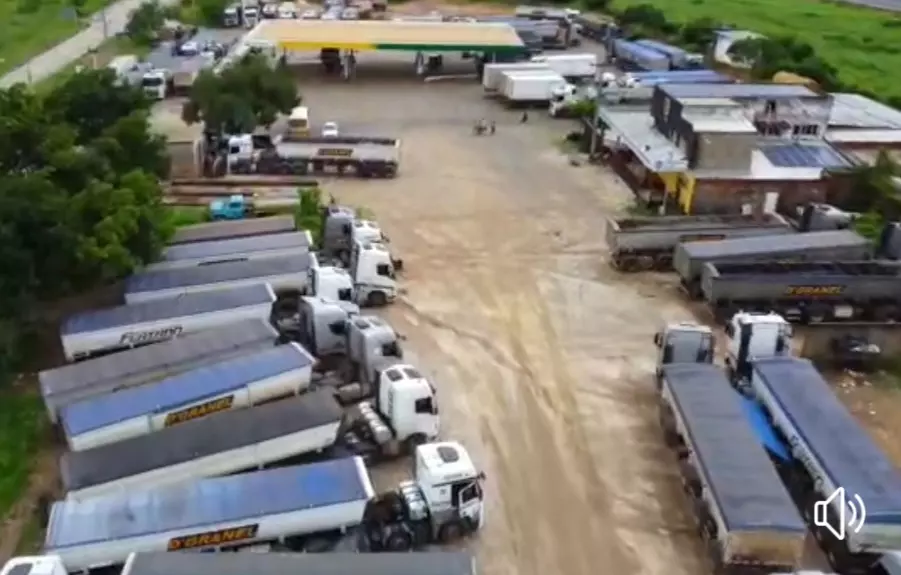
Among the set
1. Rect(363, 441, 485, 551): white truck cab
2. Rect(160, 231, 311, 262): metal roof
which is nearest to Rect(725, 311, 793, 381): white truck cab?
Rect(363, 441, 485, 551): white truck cab

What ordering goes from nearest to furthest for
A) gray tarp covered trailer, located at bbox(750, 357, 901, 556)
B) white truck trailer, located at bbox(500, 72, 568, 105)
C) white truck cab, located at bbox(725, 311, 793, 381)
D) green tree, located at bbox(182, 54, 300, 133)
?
gray tarp covered trailer, located at bbox(750, 357, 901, 556) < white truck cab, located at bbox(725, 311, 793, 381) < green tree, located at bbox(182, 54, 300, 133) < white truck trailer, located at bbox(500, 72, 568, 105)

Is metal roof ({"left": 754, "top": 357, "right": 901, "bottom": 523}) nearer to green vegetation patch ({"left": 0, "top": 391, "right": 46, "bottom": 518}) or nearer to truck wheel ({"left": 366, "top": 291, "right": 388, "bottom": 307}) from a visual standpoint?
truck wheel ({"left": 366, "top": 291, "right": 388, "bottom": 307})

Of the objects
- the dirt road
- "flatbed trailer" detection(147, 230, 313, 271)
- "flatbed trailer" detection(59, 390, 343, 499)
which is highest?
"flatbed trailer" detection(147, 230, 313, 271)

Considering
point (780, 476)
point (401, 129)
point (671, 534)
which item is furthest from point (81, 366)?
point (401, 129)

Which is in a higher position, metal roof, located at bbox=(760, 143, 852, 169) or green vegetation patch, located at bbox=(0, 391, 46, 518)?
metal roof, located at bbox=(760, 143, 852, 169)

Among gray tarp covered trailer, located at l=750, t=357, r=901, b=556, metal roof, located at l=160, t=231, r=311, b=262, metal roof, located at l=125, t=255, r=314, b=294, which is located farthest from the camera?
metal roof, located at l=160, t=231, r=311, b=262

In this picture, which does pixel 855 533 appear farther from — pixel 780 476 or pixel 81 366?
pixel 81 366

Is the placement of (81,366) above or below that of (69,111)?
below
